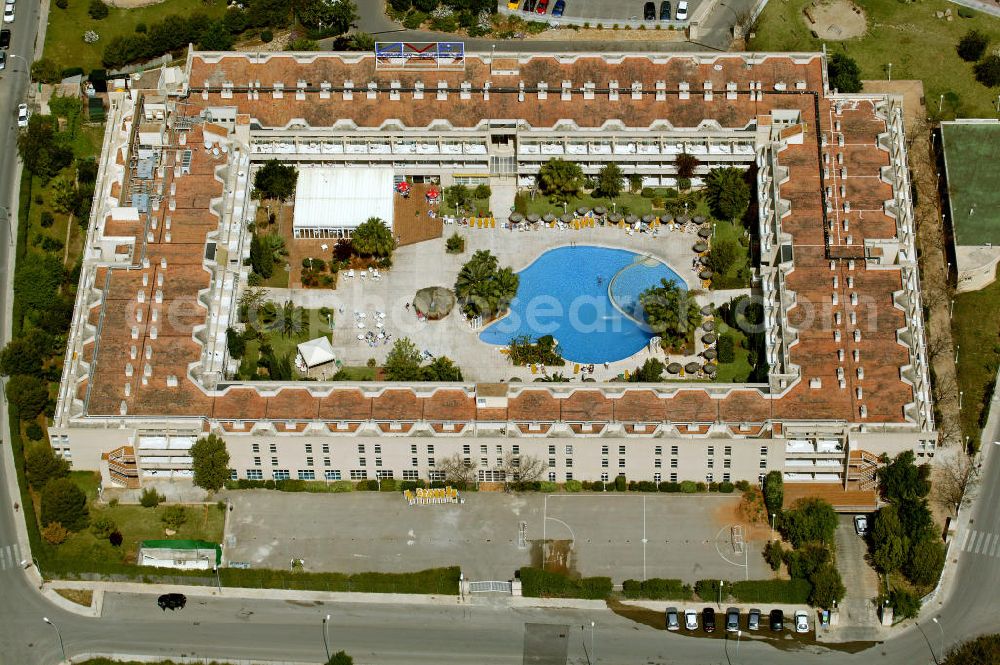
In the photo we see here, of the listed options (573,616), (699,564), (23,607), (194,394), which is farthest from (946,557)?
(23,607)

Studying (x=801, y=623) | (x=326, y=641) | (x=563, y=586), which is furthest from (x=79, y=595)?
(x=801, y=623)

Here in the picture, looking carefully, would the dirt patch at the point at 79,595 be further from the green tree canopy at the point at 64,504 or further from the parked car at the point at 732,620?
the parked car at the point at 732,620

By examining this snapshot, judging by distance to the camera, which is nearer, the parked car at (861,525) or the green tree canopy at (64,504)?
the green tree canopy at (64,504)

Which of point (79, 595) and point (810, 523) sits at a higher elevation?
point (810, 523)

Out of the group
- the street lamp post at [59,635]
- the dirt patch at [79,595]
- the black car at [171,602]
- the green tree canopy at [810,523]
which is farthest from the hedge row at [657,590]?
the street lamp post at [59,635]

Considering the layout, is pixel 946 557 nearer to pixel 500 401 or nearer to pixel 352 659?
pixel 500 401

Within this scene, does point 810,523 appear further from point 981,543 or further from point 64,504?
point 64,504
